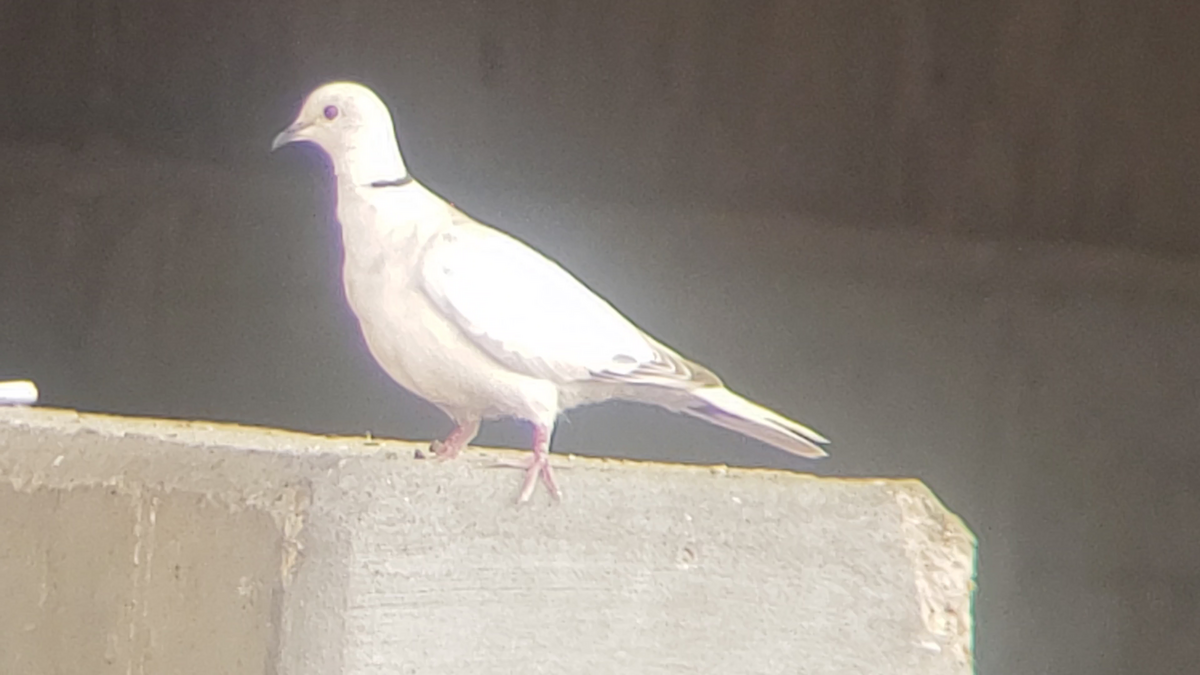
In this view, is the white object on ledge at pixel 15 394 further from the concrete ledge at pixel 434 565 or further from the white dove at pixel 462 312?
the white dove at pixel 462 312

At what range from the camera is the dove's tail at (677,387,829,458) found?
2.89ft

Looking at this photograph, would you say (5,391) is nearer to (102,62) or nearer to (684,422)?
(102,62)

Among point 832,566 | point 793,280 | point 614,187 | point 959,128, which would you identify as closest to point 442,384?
point 832,566

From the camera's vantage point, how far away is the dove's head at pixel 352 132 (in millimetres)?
844

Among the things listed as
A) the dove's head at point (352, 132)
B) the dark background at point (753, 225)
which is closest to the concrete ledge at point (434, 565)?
the dove's head at point (352, 132)

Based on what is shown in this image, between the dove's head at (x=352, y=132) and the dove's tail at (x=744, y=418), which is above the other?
the dove's head at (x=352, y=132)

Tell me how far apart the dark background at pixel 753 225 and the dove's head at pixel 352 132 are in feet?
2.39

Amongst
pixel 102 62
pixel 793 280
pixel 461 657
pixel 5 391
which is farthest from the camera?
pixel 793 280

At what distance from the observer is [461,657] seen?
72 centimetres

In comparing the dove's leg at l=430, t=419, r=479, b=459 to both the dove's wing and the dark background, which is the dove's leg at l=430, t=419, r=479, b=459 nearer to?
the dove's wing

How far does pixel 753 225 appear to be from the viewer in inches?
66.6

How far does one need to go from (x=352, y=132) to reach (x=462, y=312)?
160mm

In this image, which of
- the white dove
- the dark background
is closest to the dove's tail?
the white dove

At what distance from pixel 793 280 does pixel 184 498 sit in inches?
43.3
